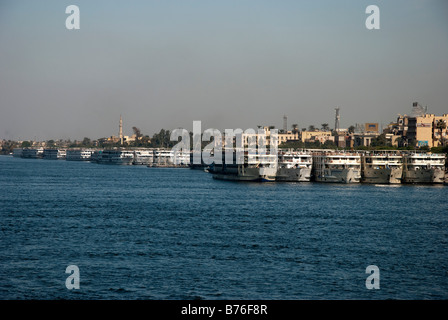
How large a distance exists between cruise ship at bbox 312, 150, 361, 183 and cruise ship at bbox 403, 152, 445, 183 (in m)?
7.27

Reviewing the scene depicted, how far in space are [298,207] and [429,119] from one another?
88107mm

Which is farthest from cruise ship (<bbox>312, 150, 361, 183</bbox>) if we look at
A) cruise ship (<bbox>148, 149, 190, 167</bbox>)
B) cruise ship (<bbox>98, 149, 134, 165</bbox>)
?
cruise ship (<bbox>98, 149, 134, 165</bbox>)

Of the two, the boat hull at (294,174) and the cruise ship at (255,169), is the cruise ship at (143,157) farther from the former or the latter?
the boat hull at (294,174)

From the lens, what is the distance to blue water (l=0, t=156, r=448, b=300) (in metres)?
23.4

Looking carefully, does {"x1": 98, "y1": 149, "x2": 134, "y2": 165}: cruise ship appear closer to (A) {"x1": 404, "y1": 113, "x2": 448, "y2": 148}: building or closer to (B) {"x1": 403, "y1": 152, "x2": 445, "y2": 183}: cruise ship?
(A) {"x1": 404, "y1": 113, "x2": 448, "y2": 148}: building

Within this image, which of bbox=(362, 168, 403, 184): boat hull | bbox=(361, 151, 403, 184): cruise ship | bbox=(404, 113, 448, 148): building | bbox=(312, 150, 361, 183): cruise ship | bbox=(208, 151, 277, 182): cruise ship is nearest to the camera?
bbox=(362, 168, 403, 184): boat hull

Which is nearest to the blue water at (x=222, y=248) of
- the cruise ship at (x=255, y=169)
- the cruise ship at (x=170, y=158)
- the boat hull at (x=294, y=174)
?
the cruise ship at (x=255, y=169)

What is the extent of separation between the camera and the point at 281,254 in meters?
30.1

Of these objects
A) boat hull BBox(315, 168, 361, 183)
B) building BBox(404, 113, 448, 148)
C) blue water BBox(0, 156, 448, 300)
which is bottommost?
blue water BBox(0, 156, 448, 300)

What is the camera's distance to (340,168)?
8881cm

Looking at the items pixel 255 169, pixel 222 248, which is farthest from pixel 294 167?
pixel 222 248

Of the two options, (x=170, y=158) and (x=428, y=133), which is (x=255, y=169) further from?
(x=170, y=158)

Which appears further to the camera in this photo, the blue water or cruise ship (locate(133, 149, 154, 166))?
cruise ship (locate(133, 149, 154, 166))

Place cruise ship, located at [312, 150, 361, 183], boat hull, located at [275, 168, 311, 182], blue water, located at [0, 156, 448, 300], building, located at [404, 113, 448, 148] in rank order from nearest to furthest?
blue water, located at [0, 156, 448, 300], cruise ship, located at [312, 150, 361, 183], boat hull, located at [275, 168, 311, 182], building, located at [404, 113, 448, 148]
